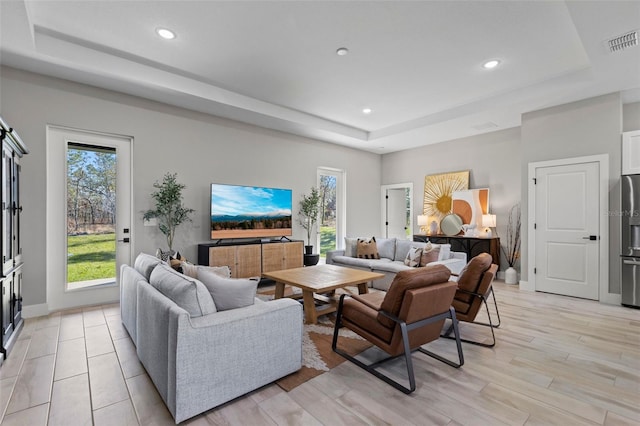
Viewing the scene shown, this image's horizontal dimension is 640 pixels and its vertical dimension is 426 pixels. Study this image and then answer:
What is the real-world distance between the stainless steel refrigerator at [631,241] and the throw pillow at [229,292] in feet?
16.2

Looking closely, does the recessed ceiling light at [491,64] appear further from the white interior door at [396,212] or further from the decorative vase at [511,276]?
the white interior door at [396,212]

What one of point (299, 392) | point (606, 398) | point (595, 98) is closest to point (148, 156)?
point (299, 392)

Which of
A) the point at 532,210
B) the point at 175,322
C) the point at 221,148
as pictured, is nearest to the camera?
the point at 175,322

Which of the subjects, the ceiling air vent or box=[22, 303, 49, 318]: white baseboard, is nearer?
the ceiling air vent

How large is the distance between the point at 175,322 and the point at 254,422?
2.47 feet

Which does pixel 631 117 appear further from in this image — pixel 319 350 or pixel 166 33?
pixel 166 33

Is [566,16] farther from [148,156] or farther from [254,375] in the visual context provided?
[148,156]

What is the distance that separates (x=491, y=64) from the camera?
3.89 metres

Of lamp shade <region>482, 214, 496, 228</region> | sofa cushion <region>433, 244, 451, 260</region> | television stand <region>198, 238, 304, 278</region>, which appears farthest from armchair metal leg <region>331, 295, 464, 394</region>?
lamp shade <region>482, 214, 496, 228</region>

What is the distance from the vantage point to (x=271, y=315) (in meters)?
2.20

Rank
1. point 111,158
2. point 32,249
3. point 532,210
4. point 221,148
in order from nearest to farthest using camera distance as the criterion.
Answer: point 32,249, point 111,158, point 532,210, point 221,148

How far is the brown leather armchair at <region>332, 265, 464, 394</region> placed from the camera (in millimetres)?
2195

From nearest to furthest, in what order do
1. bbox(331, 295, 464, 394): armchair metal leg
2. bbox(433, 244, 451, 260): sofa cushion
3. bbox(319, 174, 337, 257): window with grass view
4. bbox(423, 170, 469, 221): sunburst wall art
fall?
bbox(331, 295, 464, 394): armchair metal leg → bbox(433, 244, 451, 260): sofa cushion → bbox(423, 170, 469, 221): sunburst wall art → bbox(319, 174, 337, 257): window with grass view

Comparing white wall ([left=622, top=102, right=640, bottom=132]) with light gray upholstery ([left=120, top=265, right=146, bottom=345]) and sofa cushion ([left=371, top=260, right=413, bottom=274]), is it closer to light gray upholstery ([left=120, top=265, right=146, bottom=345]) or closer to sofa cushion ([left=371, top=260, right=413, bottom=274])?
sofa cushion ([left=371, top=260, right=413, bottom=274])
